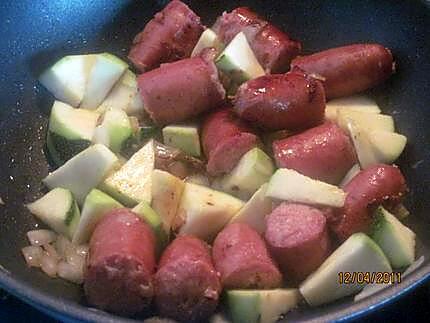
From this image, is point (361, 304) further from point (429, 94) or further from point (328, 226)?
point (429, 94)

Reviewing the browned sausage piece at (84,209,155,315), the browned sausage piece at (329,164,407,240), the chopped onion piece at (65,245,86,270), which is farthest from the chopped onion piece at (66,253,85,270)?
the browned sausage piece at (329,164,407,240)

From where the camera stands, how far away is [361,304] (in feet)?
4.29

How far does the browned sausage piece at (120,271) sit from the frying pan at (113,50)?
0.50 ft

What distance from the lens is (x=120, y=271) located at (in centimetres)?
139

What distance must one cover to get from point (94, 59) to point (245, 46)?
448mm

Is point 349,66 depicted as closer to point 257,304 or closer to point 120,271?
point 257,304

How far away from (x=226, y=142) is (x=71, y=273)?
0.49 metres

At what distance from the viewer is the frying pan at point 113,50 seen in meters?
1.74

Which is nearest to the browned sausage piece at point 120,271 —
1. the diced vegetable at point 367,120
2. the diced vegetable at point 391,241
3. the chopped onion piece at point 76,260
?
the chopped onion piece at point 76,260

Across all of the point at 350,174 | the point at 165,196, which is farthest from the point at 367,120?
the point at 165,196

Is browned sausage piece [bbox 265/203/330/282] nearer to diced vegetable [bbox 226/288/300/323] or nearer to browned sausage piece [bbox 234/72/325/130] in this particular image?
diced vegetable [bbox 226/288/300/323]

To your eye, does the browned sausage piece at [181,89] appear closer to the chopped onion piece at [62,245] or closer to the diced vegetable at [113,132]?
the diced vegetable at [113,132]

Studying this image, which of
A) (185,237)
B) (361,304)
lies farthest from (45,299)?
(361,304)

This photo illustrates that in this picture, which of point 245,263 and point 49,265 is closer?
point 245,263
